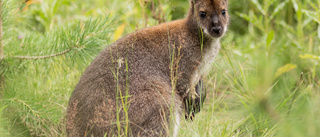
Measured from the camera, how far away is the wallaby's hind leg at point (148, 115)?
3.64m

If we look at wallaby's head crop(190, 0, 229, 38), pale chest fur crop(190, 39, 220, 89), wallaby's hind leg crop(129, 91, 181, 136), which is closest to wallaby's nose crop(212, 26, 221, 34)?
wallaby's head crop(190, 0, 229, 38)

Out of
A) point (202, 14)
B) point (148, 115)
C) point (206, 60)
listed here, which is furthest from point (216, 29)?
point (148, 115)

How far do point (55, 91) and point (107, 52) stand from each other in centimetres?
124

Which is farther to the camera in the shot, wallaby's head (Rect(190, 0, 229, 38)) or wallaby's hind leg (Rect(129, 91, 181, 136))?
wallaby's head (Rect(190, 0, 229, 38))

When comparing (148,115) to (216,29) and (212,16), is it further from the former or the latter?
(212,16)

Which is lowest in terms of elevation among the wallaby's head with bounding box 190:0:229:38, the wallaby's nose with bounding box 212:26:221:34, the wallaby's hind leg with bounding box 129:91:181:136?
the wallaby's hind leg with bounding box 129:91:181:136

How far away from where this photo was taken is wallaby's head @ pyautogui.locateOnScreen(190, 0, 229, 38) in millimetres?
4172

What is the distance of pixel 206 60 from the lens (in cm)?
447

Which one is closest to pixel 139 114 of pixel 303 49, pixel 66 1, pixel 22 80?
pixel 22 80

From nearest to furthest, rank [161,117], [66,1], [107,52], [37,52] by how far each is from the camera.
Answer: [161,117]
[107,52]
[37,52]
[66,1]

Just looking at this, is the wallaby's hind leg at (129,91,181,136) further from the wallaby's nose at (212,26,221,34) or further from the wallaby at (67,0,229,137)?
the wallaby's nose at (212,26,221,34)

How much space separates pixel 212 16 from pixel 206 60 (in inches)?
23.1

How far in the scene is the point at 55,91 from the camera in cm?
478

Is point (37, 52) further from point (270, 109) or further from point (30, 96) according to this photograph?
point (270, 109)
